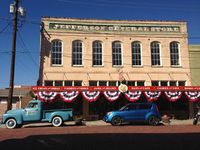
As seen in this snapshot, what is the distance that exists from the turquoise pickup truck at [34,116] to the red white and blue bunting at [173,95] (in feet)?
32.0

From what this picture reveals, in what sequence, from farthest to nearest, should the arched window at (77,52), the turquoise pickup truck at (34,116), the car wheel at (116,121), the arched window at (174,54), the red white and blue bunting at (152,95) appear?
the arched window at (174,54)
the arched window at (77,52)
the red white and blue bunting at (152,95)
the car wheel at (116,121)
the turquoise pickup truck at (34,116)

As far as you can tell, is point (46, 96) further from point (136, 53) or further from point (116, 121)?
point (136, 53)

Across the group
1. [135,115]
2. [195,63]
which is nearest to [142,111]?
[135,115]

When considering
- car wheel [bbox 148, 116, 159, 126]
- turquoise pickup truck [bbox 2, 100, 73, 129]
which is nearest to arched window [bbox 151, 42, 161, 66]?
car wheel [bbox 148, 116, 159, 126]

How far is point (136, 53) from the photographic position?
3244cm

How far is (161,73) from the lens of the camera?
3206 cm

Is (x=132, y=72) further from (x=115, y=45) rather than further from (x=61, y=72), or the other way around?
(x=61, y=72)

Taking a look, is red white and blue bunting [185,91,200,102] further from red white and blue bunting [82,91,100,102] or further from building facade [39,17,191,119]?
red white and blue bunting [82,91,100,102]

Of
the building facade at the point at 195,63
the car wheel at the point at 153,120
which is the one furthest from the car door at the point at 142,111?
the building facade at the point at 195,63

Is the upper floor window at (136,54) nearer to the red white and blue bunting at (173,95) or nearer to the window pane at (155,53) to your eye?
the window pane at (155,53)

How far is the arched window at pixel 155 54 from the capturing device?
32500 millimetres

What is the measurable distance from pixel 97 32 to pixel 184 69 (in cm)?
964

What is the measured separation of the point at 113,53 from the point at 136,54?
2.38 meters

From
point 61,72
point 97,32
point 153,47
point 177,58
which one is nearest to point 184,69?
point 177,58
